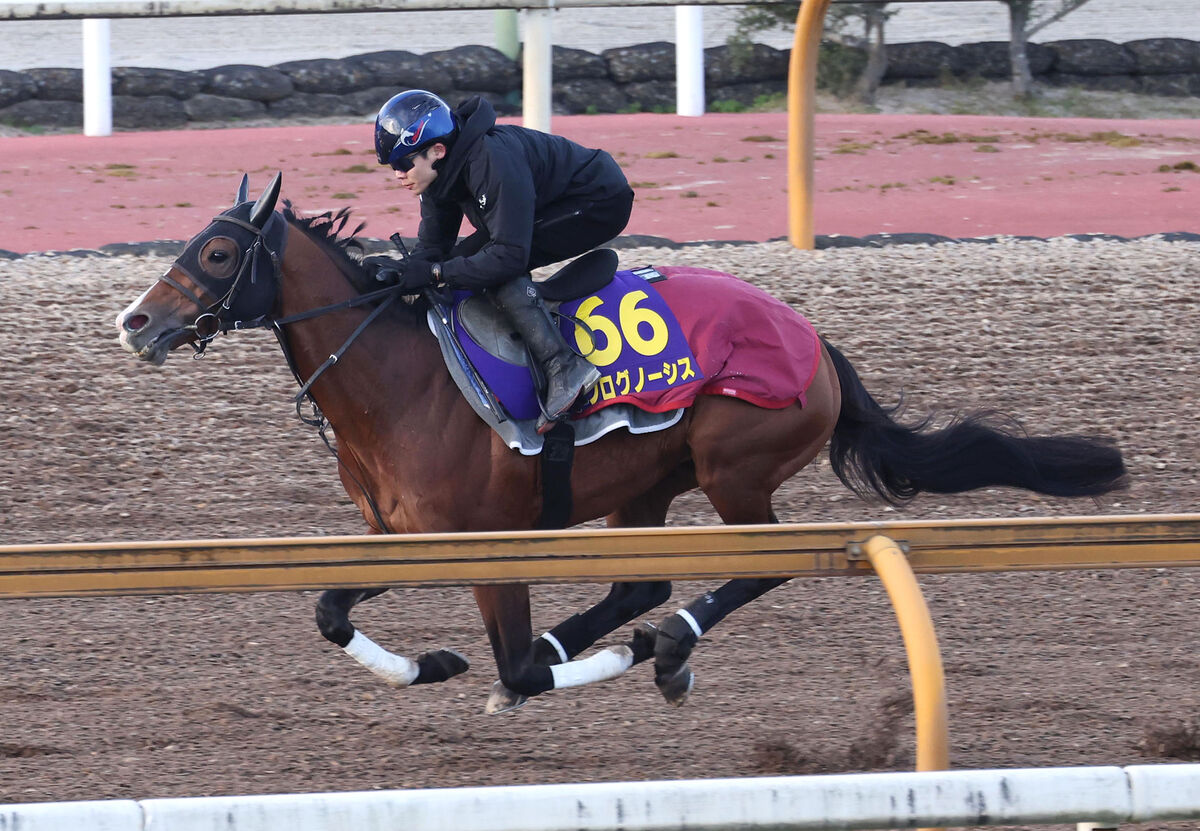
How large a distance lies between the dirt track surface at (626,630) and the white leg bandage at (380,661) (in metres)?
0.15

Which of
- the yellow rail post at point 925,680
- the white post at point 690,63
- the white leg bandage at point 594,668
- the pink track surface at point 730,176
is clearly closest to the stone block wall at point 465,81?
the pink track surface at point 730,176

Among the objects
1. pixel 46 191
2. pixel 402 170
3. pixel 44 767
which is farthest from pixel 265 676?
pixel 46 191

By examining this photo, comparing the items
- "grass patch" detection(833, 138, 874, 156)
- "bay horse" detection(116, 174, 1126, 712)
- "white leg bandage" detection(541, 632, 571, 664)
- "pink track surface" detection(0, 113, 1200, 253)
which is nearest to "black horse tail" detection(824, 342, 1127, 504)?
"bay horse" detection(116, 174, 1126, 712)

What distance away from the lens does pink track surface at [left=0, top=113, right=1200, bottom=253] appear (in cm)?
922

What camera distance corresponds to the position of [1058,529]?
2984mm

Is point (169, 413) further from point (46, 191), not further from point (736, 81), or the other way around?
point (736, 81)

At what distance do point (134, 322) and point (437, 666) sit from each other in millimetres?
1240

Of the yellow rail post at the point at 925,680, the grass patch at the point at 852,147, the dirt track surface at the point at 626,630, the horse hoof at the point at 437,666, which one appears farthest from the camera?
the grass patch at the point at 852,147

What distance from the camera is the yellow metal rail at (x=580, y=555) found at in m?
2.81

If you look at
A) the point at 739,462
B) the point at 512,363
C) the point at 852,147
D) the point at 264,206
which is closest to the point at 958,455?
the point at 739,462

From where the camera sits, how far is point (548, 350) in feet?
13.2

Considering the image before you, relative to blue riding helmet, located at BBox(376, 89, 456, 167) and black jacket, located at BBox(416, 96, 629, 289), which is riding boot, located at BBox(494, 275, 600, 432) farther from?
blue riding helmet, located at BBox(376, 89, 456, 167)

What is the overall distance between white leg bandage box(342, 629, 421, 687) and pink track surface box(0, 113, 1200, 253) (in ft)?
15.9

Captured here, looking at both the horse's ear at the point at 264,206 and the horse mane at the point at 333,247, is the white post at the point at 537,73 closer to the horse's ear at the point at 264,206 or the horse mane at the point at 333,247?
the horse mane at the point at 333,247
